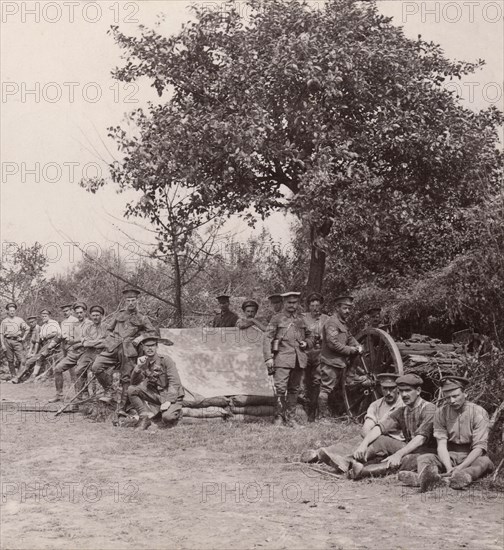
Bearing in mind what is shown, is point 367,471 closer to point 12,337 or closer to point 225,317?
point 225,317

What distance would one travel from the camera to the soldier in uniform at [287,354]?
10.7 metres

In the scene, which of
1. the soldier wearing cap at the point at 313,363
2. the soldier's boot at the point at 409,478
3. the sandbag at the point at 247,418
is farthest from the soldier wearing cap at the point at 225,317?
the soldier's boot at the point at 409,478

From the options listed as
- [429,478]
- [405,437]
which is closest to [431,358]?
[405,437]

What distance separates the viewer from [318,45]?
11.8 m

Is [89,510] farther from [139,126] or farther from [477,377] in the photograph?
[139,126]

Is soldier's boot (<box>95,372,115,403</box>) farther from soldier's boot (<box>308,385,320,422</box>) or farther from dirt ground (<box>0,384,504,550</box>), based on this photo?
soldier's boot (<box>308,385,320,422</box>)

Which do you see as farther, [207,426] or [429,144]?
[429,144]

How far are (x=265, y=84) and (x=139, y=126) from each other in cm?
231

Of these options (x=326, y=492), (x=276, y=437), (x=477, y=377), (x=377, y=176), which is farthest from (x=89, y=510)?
(x=377, y=176)

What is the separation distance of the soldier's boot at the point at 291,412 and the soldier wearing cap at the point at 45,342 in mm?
6805

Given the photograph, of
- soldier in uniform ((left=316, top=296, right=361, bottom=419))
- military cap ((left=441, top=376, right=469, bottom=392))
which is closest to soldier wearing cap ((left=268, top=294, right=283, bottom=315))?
soldier in uniform ((left=316, top=296, right=361, bottom=419))

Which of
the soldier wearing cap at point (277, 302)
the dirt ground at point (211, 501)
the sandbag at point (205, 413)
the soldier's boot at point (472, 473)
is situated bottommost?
the dirt ground at point (211, 501)

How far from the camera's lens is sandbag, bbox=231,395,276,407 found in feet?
36.1

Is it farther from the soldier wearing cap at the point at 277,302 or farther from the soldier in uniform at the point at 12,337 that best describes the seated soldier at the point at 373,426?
the soldier in uniform at the point at 12,337
